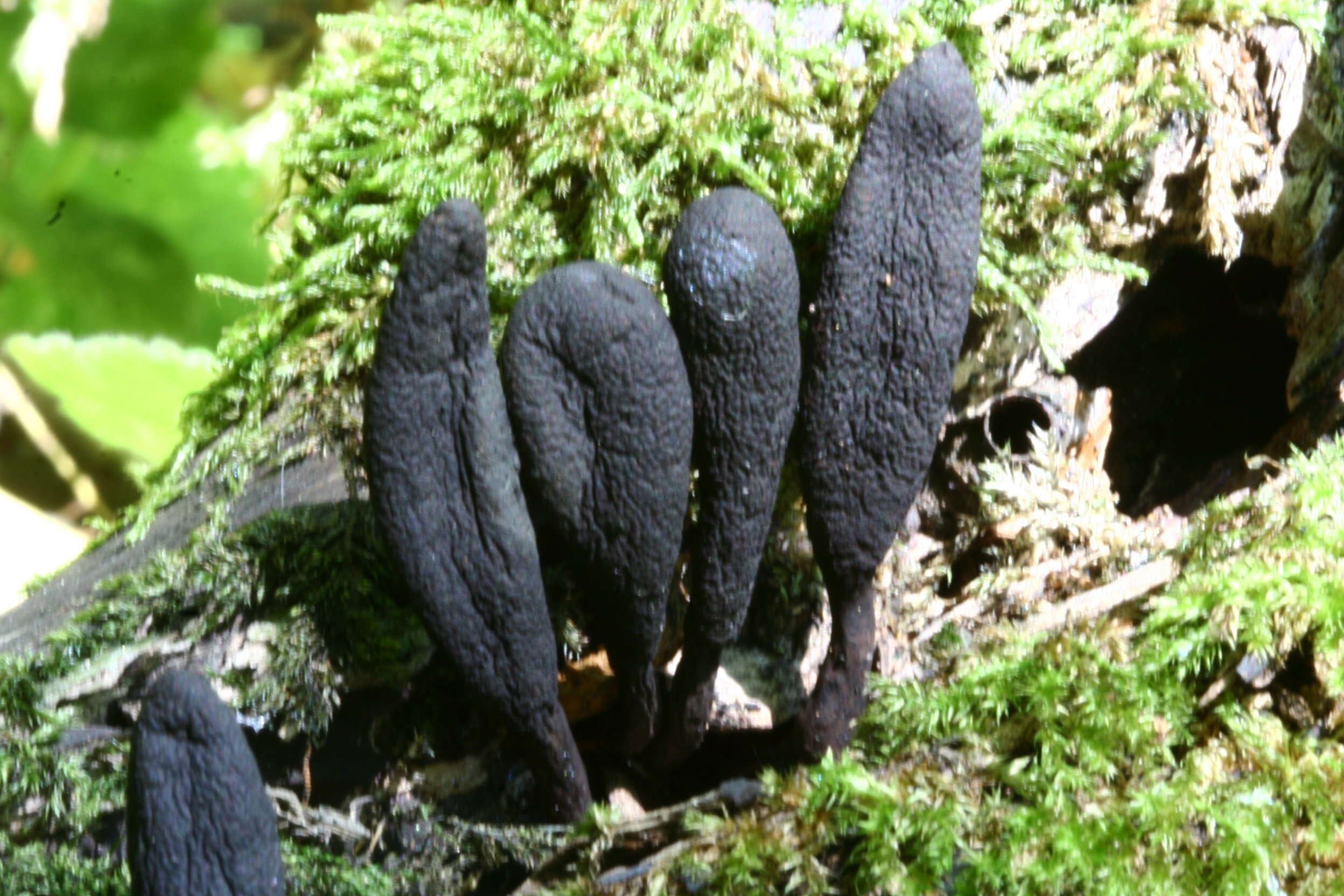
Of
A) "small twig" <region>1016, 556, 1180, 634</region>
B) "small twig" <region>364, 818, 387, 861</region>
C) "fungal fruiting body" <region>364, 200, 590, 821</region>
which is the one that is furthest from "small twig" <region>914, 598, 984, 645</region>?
"small twig" <region>364, 818, 387, 861</region>

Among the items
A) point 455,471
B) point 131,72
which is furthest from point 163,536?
point 131,72

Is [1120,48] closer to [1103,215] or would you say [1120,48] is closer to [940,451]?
[1103,215]

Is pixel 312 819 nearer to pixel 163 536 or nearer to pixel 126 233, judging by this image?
pixel 163 536

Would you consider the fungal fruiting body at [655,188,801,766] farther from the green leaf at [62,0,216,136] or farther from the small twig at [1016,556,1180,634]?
the green leaf at [62,0,216,136]

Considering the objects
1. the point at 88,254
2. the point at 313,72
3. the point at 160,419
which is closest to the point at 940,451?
the point at 313,72

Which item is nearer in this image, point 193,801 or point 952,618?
point 193,801

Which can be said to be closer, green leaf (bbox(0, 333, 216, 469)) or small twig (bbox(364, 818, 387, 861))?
small twig (bbox(364, 818, 387, 861))

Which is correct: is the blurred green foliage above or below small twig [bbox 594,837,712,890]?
above
